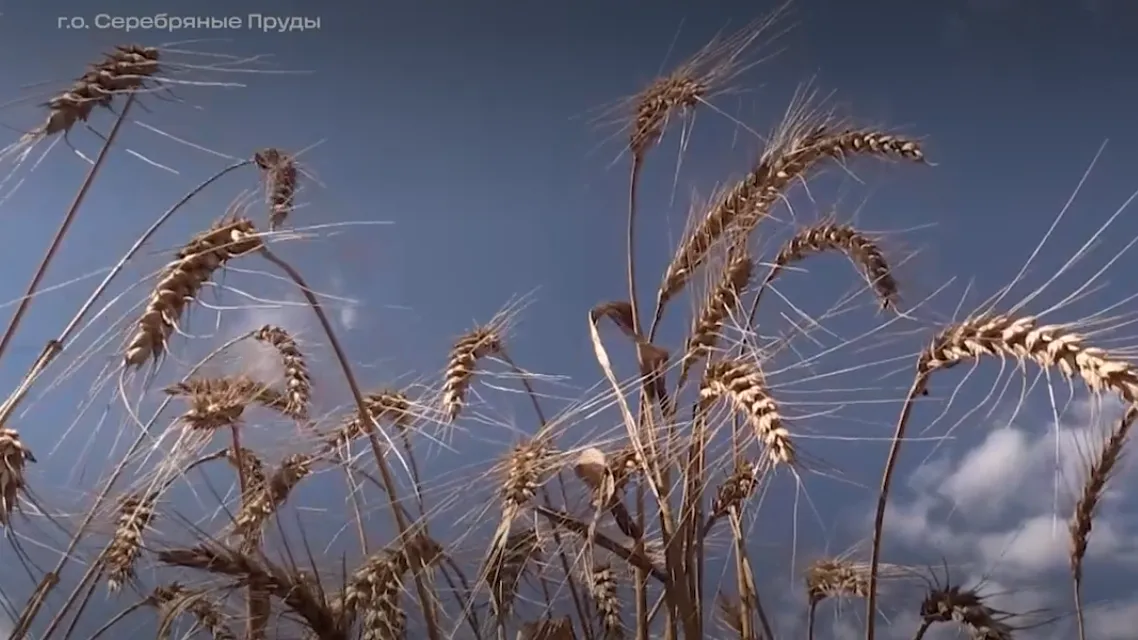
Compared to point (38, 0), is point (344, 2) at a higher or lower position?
higher

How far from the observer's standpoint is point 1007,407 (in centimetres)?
190

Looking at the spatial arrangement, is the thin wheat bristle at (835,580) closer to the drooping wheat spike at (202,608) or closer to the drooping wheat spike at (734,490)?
the drooping wheat spike at (734,490)

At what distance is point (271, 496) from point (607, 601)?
41cm

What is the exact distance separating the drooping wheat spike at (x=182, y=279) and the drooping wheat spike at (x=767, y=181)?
0.52 m

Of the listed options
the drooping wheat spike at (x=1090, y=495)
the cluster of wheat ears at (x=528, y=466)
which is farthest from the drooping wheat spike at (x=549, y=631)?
the drooping wheat spike at (x=1090, y=495)

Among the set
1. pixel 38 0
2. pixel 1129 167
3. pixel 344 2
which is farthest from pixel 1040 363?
pixel 38 0

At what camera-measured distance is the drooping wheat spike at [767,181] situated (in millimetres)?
1349

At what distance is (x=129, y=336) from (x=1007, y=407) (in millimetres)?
1458

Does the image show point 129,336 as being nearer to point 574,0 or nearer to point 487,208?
point 487,208

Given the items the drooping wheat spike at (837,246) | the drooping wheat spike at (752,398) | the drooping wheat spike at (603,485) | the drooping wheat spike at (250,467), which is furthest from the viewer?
the drooping wheat spike at (837,246)

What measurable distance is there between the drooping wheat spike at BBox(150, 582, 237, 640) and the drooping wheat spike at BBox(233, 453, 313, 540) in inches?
3.6

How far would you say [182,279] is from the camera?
110 centimetres

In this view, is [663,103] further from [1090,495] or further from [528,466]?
[1090,495]

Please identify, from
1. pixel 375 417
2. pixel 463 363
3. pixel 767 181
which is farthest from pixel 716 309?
pixel 375 417
